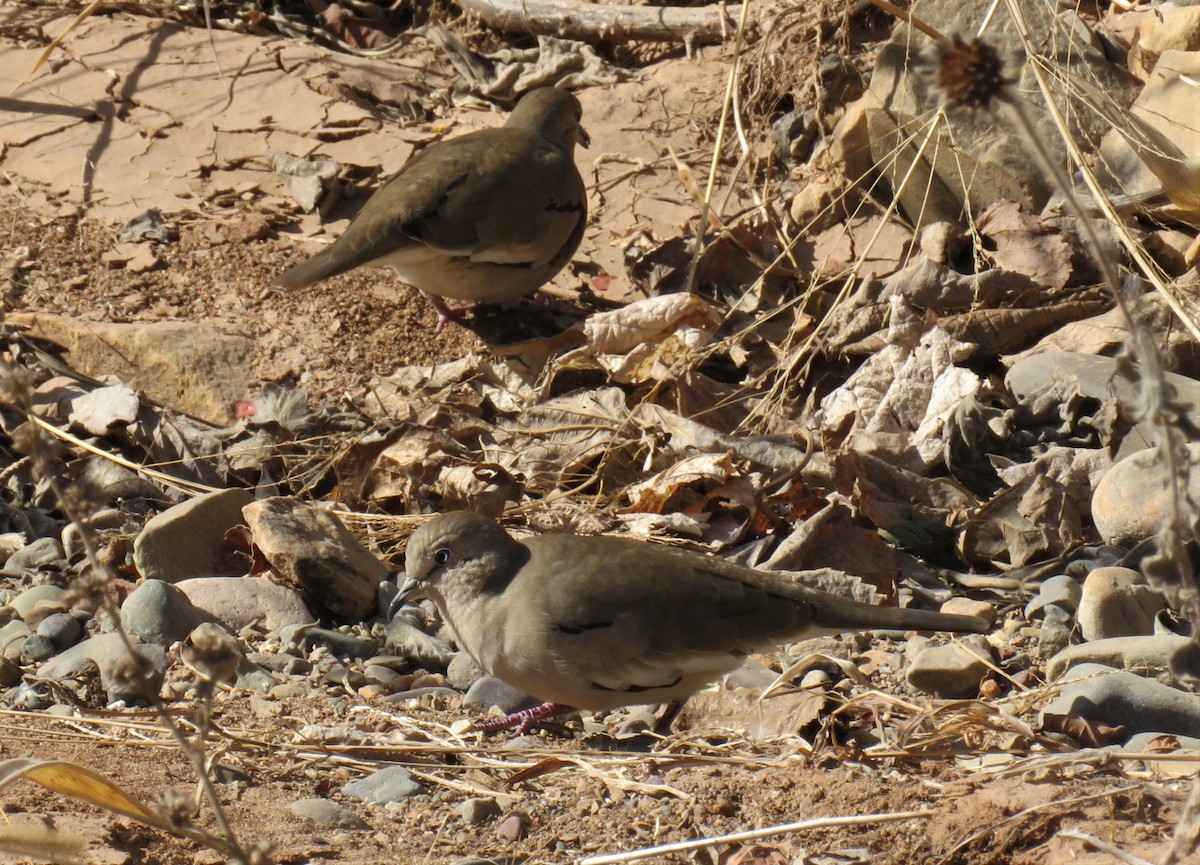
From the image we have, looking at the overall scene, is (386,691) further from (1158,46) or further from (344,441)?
(1158,46)

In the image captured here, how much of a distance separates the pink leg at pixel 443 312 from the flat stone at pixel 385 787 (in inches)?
140

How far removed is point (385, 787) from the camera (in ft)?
11.7

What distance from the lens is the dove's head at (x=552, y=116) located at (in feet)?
24.1

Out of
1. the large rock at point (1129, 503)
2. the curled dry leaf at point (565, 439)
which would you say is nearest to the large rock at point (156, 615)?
the curled dry leaf at point (565, 439)

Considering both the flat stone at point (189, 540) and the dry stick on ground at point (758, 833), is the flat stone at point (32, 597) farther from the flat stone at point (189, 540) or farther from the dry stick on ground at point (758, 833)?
the dry stick on ground at point (758, 833)

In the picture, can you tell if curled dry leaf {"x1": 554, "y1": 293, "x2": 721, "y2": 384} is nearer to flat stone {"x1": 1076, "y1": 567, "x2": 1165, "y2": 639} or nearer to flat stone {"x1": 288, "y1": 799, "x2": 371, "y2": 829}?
flat stone {"x1": 1076, "y1": 567, "x2": 1165, "y2": 639}

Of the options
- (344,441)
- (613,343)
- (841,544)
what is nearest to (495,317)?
(613,343)

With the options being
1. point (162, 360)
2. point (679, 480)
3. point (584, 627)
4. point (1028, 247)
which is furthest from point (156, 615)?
point (1028, 247)

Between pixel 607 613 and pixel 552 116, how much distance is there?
4060 mm

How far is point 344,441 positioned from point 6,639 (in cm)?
170

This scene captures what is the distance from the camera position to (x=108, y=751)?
3.62 metres

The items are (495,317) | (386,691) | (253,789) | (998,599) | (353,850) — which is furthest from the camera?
(495,317)

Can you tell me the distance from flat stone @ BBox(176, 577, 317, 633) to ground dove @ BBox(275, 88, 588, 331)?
1.84 m

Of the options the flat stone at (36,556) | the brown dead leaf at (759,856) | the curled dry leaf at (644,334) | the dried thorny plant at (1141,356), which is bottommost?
the flat stone at (36,556)
